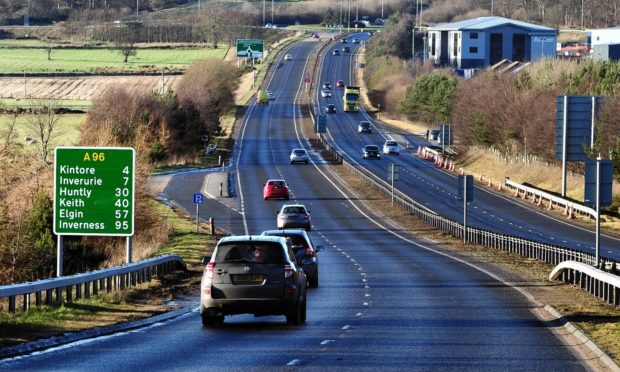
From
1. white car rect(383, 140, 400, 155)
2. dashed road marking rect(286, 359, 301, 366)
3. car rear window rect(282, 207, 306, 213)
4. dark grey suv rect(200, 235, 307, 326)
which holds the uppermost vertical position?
dark grey suv rect(200, 235, 307, 326)

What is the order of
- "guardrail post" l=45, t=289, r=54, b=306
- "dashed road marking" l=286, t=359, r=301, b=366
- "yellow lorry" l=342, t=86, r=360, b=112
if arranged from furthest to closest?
"yellow lorry" l=342, t=86, r=360, b=112, "guardrail post" l=45, t=289, r=54, b=306, "dashed road marking" l=286, t=359, r=301, b=366

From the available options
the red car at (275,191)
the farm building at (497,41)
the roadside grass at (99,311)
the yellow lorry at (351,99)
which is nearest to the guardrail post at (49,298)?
the roadside grass at (99,311)

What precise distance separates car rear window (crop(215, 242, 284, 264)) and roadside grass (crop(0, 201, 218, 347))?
2.49 meters

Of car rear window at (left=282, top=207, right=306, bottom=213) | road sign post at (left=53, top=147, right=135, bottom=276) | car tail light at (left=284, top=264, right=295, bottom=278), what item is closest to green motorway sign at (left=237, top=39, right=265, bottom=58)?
car rear window at (left=282, top=207, right=306, bottom=213)

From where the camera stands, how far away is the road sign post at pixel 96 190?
2922 cm

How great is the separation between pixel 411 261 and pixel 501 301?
15.5m

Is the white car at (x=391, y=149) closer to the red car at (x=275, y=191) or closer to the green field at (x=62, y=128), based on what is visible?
the green field at (x=62, y=128)

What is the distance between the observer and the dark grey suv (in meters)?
21.9

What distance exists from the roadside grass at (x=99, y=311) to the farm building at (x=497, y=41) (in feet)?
500

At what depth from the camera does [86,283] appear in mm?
26812

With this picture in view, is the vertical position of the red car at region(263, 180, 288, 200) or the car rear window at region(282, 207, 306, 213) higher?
the car rear window at region(282, 207, 306, 213)

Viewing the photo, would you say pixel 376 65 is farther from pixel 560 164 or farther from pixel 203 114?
pixel 560 164

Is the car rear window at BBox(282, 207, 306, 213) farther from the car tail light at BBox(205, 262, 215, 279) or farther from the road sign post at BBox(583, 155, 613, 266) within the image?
the car tail light at BBox(205, 262, 215, 279)

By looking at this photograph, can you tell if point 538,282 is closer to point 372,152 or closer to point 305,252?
point 305,252
